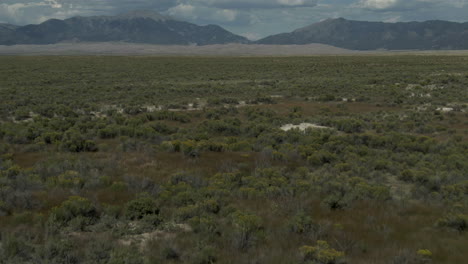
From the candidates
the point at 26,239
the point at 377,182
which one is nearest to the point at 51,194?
the point at 26,239

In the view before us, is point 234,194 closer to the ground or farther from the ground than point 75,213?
closer to the ground

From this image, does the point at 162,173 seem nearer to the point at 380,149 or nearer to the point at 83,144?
the point at 83,144

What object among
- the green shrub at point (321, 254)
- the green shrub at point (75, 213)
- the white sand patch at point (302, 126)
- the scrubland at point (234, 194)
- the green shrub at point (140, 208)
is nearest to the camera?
the green shrub at point (321, 254)

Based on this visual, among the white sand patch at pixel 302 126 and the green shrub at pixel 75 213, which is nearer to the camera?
the green shrub at pixel 75 213

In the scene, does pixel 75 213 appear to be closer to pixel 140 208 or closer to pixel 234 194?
pixel 140 208

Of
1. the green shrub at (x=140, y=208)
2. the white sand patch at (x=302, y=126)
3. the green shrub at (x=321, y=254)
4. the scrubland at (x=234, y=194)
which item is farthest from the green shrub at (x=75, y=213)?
the white sand patch at (x=302, y=126)

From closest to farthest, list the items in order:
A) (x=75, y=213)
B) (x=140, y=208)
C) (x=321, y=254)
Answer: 1. (x=321, y=254)
2. (x=75, y=213)
3. (x=140, y=208)

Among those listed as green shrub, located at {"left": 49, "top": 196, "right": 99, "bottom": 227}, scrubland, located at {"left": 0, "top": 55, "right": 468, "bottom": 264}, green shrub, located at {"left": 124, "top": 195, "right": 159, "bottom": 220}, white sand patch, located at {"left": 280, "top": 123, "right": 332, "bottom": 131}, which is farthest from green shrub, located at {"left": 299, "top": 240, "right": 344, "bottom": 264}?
white sand patch, located at {"left": 280, "top": 123, "right": 332, "bottom": 131}

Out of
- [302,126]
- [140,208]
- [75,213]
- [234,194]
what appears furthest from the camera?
[302,126]

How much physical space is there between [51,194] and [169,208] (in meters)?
3.14

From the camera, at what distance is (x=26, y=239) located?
7.10 meters

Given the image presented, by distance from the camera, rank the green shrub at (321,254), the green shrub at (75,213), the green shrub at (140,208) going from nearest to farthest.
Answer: the green shrub at (321,254), the green shrub at (75,213), the green shrub at (140,208)

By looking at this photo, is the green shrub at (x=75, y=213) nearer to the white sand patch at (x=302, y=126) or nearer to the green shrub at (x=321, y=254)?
the green shrub at (x=321, y=254)

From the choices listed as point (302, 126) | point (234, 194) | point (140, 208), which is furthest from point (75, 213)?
point (302, 126)
